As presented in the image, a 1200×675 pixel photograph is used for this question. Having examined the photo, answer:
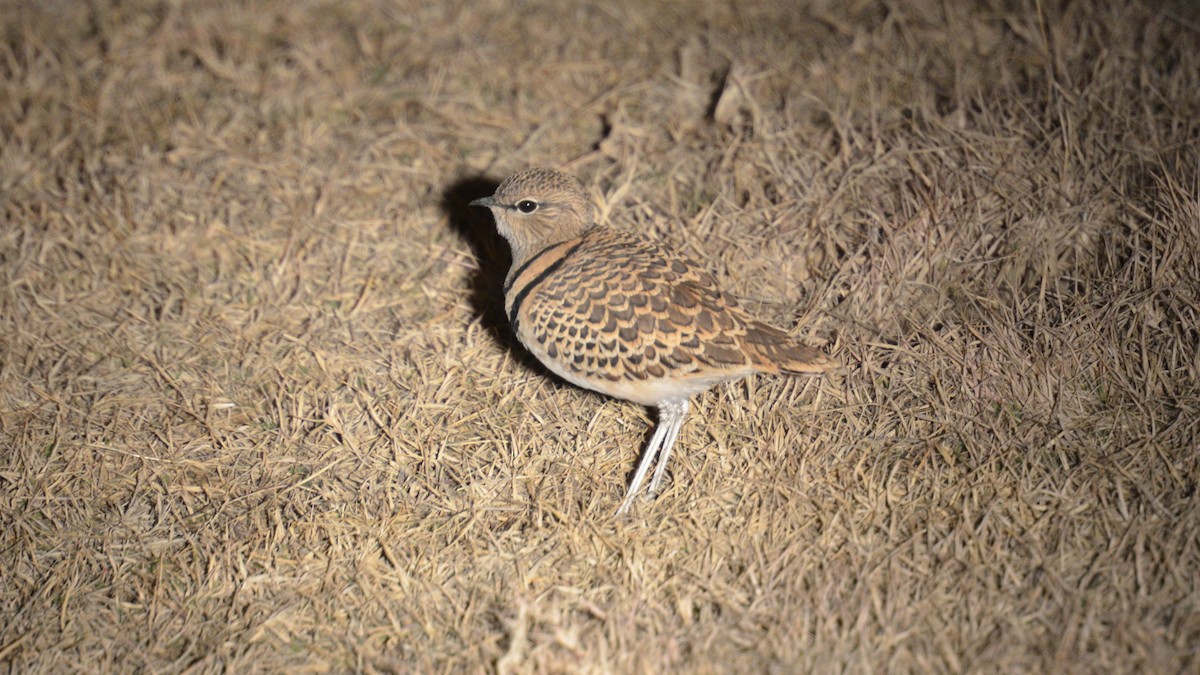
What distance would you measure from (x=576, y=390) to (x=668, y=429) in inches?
18.9

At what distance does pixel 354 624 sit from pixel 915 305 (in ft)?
7.39

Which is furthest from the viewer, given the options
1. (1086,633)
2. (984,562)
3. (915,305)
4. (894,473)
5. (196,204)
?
(196,204)

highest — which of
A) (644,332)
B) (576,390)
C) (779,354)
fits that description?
(644,332)

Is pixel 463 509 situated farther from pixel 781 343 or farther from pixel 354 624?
pixel 781 343

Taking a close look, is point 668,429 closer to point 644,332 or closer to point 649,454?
point 649,454

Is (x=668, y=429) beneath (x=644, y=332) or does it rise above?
beneath

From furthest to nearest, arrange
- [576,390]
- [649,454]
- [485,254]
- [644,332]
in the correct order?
[485,254] < [576,390] < [649,454] < [644,332]

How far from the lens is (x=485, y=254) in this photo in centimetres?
407

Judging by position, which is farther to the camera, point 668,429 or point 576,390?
point 576,390

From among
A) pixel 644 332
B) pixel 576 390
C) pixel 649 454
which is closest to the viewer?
pixel 644 332

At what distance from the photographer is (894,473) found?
10.1 ft

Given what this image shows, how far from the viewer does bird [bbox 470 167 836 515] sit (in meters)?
3.05

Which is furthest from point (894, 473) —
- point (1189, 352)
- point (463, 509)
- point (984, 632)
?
point (463, 509)

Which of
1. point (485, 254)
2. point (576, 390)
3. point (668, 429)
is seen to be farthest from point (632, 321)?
point (485, 254)
